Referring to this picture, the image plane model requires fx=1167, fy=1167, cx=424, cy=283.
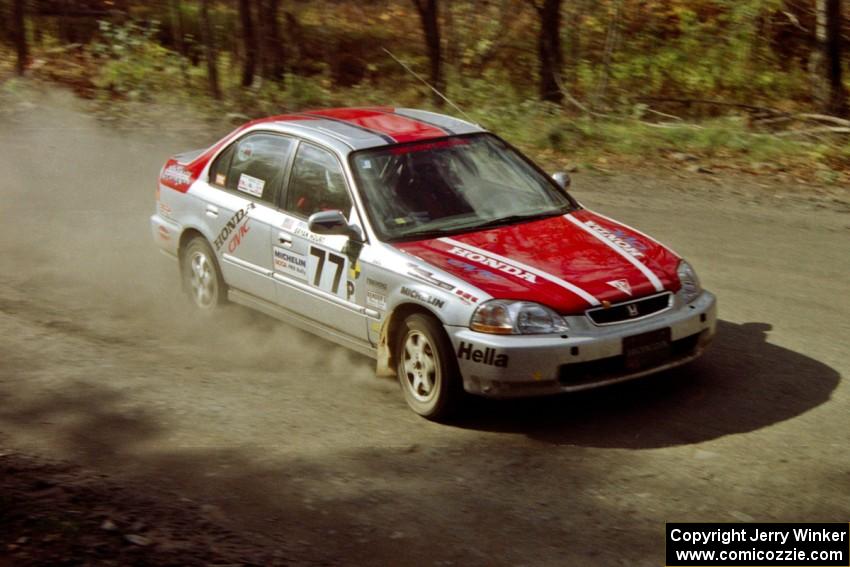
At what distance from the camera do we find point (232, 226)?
8609mm

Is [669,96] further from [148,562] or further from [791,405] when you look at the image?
[148,562]

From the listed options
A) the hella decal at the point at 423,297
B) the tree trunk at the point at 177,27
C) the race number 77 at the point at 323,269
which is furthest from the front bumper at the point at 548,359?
the tree trunk at the point at 177,27

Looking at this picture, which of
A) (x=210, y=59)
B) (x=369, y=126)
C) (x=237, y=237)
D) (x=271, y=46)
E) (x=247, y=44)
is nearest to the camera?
(x=369, y=126)

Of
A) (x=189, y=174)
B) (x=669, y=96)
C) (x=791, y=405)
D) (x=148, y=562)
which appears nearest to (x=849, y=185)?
(x=669, y=96)

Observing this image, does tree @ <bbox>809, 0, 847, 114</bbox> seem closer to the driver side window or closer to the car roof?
the car roof

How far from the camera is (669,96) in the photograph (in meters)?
18.2

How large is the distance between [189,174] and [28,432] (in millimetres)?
3168

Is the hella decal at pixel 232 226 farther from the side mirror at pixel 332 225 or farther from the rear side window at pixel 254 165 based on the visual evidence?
the side mirror at pixel 332 225

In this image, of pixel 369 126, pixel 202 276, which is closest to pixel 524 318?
pixel 369 126

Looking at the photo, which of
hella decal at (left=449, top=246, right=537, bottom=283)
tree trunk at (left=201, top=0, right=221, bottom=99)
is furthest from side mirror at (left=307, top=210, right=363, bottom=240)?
tree trunk at (left=201, top=0, right=221, bottom=99)

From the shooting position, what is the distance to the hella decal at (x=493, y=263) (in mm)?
6729

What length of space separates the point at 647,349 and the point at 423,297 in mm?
1328

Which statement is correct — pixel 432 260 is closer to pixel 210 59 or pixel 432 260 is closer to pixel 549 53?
pixel 549 53

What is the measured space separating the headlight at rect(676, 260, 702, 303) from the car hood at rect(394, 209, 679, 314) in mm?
64
